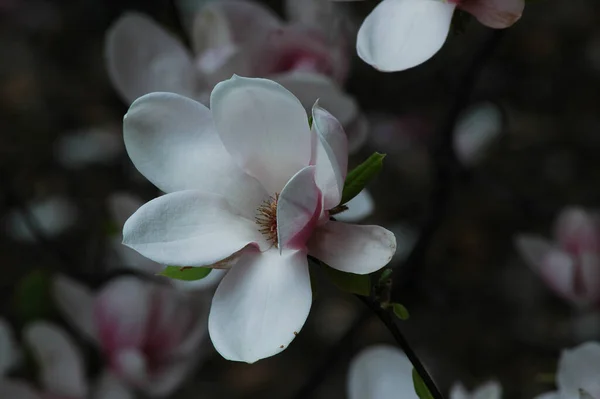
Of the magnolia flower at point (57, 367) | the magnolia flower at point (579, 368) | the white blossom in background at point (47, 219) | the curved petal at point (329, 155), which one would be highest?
the curved petal at point (329, 155)

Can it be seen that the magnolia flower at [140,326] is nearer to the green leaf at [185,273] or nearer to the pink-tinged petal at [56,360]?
the pink-tinged petal at [56,360]

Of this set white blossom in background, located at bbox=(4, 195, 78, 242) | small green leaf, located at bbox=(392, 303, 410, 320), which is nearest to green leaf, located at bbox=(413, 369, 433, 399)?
small green leaf, located at bbox=(392, 303, 410, 320)

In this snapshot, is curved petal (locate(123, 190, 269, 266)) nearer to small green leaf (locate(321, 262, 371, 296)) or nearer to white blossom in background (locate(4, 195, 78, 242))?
small green leaf (locate(321, 262, 371, 296))

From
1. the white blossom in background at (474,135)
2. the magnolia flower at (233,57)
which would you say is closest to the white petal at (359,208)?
the magnolia flower at (233,57)

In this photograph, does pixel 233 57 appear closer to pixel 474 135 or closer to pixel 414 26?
pixel 414 26

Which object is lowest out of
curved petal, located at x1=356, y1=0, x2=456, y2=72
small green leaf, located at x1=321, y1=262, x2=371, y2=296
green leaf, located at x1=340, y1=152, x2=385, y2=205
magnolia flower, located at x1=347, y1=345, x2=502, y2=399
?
magnolia flower, located at x1=347, y1=345, x2=502, y2=399

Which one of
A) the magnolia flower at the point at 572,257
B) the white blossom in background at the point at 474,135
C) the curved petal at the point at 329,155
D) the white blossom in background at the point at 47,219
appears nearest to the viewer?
the curved petal at the point at 329,155
